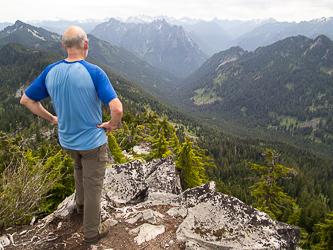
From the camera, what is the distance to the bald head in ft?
13.2

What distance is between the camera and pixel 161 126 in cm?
2995

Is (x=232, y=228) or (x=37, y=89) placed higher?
(x=37, y=89)

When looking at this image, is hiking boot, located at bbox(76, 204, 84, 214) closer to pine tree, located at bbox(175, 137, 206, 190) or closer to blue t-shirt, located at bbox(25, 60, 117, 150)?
blue t-shirt, located at bbox(25, 60, 117, 150)

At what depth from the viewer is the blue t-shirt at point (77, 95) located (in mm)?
3992

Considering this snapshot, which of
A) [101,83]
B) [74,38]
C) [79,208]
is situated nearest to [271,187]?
[79,208]

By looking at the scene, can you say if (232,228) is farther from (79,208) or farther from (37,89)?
(37,89)

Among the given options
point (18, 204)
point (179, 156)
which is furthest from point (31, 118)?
point (18, 204)

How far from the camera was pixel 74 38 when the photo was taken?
13.4 ft

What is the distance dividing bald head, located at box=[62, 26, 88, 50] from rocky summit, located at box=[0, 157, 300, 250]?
5279 mm

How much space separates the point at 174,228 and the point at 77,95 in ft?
17.2

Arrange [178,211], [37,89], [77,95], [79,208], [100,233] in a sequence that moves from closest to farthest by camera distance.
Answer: [77,95]
[37,89]
[100,233]
[79,208]
[178,211]

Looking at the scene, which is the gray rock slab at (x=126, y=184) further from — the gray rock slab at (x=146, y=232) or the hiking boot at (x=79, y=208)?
the gray rock slab at (x=146, y=232)

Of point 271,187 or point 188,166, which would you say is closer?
point 271,187

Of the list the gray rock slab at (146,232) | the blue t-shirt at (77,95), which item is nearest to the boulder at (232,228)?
the gray rock slab at (146,232)
